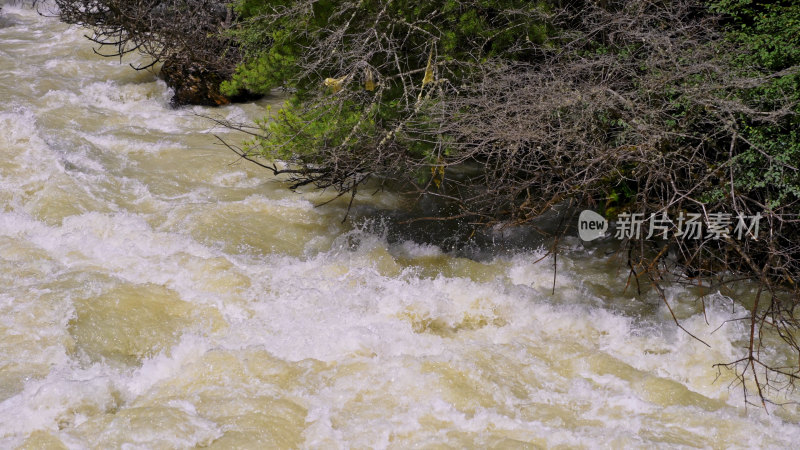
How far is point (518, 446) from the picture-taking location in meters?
3.09

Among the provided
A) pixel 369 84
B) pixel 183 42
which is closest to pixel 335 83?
pixel 369 84

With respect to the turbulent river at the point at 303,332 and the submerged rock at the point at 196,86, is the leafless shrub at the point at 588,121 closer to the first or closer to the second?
the turbulent river at the point at 303,332

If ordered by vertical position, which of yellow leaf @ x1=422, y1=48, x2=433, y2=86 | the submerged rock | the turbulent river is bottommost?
the turbulent river

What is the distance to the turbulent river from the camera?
317 centimetres

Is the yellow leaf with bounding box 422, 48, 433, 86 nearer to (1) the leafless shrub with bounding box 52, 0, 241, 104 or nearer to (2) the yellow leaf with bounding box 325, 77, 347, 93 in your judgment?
(2) the yellow leaf with bounding box 325, 77, 347, 93

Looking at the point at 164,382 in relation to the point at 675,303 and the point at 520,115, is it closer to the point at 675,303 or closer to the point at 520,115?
the point at 520,115

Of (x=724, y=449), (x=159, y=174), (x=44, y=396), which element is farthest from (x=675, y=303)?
(x=159, y=174)

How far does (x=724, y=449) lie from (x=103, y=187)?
15.2 ft

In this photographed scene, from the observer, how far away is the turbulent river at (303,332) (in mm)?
3174

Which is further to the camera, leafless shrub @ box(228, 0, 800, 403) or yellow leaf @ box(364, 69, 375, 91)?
yellow leaf @ box(364, 69, 375, 91)

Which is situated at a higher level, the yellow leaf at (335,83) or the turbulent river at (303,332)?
the yellow leaf at (335,83)

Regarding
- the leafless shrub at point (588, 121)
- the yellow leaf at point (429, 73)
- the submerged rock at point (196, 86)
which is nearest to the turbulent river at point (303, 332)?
the leafless shrub at point (588, 121)

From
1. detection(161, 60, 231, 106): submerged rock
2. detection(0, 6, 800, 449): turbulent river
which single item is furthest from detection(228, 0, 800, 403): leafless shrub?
detection(161, 60, 231, 106): submerged rock

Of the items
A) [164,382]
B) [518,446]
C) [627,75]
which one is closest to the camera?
[518,446]
